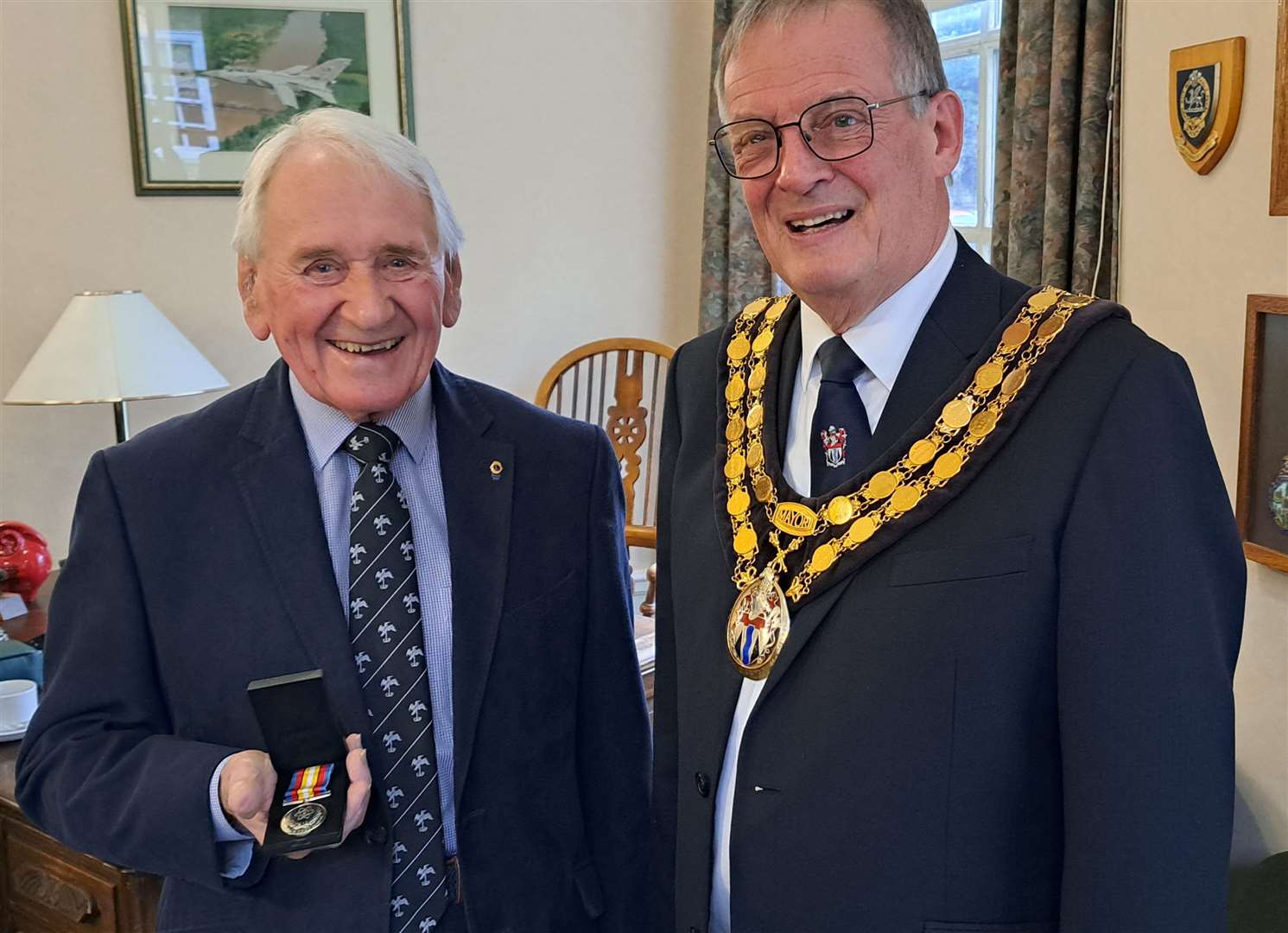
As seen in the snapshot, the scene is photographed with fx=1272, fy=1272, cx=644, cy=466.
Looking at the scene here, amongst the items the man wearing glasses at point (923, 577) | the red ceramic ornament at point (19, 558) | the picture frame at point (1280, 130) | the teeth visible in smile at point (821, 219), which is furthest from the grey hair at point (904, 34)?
the red ceramic ornament at point (19, 558)

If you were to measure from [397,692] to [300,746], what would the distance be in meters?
0.15

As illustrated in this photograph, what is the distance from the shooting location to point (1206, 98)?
2.33 m

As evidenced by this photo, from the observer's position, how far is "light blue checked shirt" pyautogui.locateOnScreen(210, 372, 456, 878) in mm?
1389

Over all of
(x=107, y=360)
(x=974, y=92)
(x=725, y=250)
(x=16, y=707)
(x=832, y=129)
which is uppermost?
(x=974, y=92)

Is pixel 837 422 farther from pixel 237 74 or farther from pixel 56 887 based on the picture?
pixel 237 74

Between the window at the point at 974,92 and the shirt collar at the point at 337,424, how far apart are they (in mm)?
2440

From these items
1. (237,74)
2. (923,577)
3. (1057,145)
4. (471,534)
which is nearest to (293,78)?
(237,74)

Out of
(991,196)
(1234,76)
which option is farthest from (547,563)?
(991,196)

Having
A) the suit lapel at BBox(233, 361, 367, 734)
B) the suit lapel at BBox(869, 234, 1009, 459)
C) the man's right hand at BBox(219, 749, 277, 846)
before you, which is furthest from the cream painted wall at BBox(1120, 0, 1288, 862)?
the man's right hand at BBox(219, 749, 277, 846)

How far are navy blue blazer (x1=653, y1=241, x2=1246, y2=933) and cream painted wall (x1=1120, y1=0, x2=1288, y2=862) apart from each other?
50.4 inches

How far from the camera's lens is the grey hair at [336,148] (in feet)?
4.45

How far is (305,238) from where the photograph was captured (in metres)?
1.35

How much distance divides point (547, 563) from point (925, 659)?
19.9 inches

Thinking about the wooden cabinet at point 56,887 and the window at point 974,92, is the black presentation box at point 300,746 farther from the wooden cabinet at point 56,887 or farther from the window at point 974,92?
the window at point 974,92
